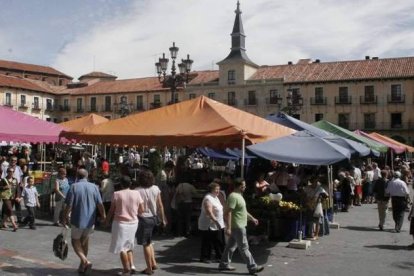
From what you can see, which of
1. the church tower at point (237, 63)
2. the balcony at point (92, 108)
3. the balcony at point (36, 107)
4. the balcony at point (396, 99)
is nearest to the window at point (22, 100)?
the balcony at point (36, 107)

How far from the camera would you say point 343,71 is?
172 feet

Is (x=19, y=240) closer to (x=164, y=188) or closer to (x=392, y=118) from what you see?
(x=164, y=188)

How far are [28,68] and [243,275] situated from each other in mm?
77346

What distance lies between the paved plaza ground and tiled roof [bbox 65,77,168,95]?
5217 centimetres

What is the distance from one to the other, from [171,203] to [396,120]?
44.9 m

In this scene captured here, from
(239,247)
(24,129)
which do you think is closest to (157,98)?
(24,129)

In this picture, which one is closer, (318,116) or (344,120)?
(344,120)

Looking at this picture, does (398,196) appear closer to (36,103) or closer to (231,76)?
(231,76)

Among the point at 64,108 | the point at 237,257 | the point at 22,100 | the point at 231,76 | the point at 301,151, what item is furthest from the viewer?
the point at 64,108

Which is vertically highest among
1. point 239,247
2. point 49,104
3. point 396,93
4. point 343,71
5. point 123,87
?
point 123,87

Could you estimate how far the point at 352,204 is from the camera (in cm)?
1770

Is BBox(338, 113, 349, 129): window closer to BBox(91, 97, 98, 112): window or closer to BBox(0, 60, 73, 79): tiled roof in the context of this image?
BBox(91, 97, 98, 112): window

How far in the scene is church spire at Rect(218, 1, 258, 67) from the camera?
56.6m

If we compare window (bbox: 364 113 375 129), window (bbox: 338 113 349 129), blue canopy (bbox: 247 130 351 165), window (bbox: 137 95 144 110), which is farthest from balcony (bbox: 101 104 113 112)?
blue canopy (bbox: 247 130 351 165)
